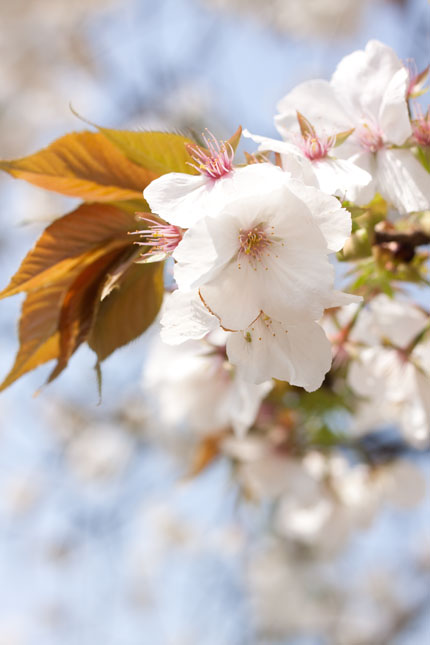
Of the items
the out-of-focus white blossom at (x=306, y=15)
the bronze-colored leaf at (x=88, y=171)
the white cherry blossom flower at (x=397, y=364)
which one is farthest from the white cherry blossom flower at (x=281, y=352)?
the out-of-focus white blossom at (x=306, y=15)

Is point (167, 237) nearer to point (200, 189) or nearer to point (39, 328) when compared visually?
point (200, 189)

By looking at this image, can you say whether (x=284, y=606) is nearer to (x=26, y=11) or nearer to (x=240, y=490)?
(x=240, y=490)

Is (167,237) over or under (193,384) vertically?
over

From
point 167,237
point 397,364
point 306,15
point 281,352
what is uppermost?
point 167,237

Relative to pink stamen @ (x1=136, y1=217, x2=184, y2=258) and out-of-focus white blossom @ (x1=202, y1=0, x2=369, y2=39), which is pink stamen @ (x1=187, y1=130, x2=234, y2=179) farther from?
out-of-focus white blossom @ (x1=202, y1=0, x2=369, y2=39)

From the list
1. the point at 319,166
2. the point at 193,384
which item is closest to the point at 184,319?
the point at 319,166

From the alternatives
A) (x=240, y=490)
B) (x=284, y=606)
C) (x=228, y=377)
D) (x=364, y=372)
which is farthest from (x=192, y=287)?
(x=284, y=606)
